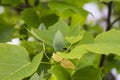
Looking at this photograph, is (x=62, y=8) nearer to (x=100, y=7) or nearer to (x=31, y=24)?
(x=31, y=24)

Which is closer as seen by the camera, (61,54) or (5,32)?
→ (61,54)

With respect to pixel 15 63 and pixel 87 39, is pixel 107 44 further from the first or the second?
pixel 15 63

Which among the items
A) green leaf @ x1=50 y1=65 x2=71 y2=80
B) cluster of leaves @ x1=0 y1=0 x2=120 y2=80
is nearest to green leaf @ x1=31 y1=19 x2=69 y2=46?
cluster of leaves @ x1=0 y1=0 x2=120 y2=80

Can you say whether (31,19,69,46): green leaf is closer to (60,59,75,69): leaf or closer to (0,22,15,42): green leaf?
(60,59,75,69): leaf

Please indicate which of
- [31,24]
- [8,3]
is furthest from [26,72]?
[8,3]

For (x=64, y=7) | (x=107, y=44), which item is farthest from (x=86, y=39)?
(x=64, y=7)

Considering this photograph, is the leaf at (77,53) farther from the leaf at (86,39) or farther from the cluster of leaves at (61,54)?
the leaf at (86,39)

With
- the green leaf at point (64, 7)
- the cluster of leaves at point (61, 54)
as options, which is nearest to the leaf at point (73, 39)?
the cluster of leaves at point (61, 54)
